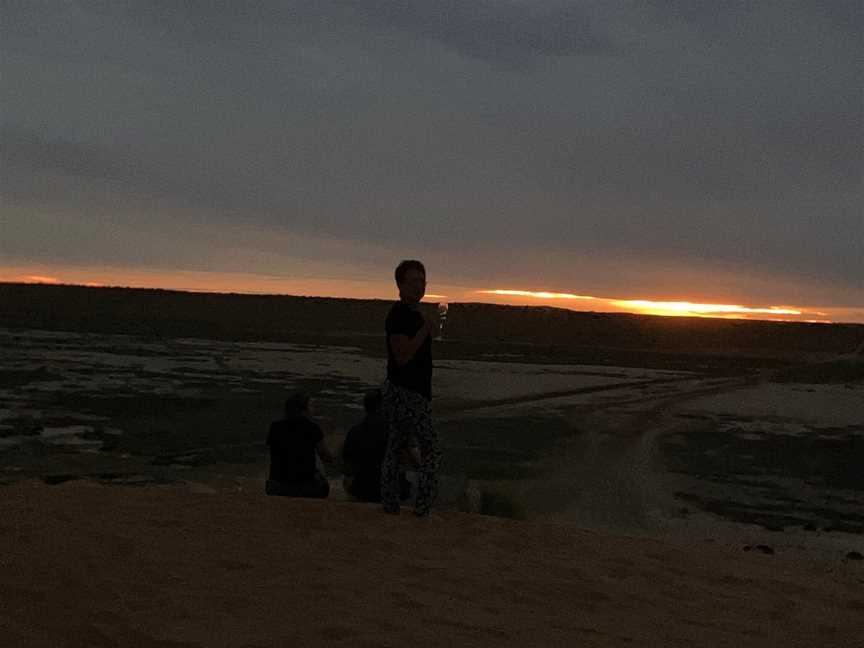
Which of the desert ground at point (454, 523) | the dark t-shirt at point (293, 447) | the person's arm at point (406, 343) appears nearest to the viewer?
the desert ground at point (454, 523)

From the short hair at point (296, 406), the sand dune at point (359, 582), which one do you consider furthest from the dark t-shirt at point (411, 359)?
the short hair at point (296, 406)

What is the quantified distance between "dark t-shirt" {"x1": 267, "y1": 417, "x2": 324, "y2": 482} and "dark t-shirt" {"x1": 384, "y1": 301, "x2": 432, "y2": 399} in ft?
4.93

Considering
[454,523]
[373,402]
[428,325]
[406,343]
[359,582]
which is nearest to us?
[359,582]

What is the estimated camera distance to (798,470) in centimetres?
1574

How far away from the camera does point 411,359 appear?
714 centimetres

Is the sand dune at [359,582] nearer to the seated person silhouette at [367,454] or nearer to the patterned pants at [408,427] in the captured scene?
the patterned pants at [408,427]

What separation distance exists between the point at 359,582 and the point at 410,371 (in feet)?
6.04

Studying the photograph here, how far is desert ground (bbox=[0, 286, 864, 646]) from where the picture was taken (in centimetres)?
535

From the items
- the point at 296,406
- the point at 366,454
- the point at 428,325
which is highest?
the point at 428,325

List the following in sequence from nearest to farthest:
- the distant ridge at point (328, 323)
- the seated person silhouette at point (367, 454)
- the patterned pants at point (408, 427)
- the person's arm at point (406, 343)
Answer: the person's arm at point (406, 343) < the patterned pants at point (408, 427) < the seated person silhouette at point (367, 454) < the distant ridge at point (328, 323)

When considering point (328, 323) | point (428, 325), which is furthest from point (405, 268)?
point (328, 323)

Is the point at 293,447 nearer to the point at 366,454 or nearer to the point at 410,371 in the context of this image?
the point at 366,454

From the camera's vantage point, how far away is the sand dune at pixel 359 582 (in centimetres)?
500

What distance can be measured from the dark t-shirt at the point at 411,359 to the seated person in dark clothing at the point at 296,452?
155 cm
